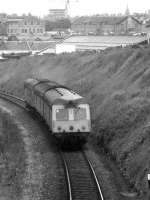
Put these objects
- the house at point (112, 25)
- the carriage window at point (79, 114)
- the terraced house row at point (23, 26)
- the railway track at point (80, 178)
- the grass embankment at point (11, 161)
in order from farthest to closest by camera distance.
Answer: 1. the terraced house row at point (23, 26)
2. the house at point (112, 25)
3. the carriage window at point (79, 114)
4. the grass embankment at point (11, 161)
5. the railway track at point (80, 178)

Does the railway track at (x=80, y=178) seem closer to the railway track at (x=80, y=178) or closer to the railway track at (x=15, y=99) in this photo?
the railway track at (x=80, y=178)

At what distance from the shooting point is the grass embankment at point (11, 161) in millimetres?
17797

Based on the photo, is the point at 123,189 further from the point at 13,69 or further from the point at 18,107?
the point at 13,69

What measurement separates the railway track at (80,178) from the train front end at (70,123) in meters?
0.90

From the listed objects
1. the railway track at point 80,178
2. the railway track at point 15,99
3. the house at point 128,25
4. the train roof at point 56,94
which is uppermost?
the house at point 128,25

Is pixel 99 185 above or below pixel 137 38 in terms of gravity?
below

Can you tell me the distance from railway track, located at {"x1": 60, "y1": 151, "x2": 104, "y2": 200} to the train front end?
90 cm

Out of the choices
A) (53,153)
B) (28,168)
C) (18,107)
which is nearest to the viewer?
(28,168)

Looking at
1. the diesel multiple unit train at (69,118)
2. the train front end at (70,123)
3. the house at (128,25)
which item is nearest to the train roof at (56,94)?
the diesel multiple unit train at (69,118)

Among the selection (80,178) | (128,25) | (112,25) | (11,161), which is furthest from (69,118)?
(112,25)

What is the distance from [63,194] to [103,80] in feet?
76.5

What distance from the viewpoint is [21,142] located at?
26.0 m

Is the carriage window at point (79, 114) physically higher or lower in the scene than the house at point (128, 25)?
lower

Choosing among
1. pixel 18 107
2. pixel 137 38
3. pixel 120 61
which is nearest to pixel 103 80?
pixel 120 61
